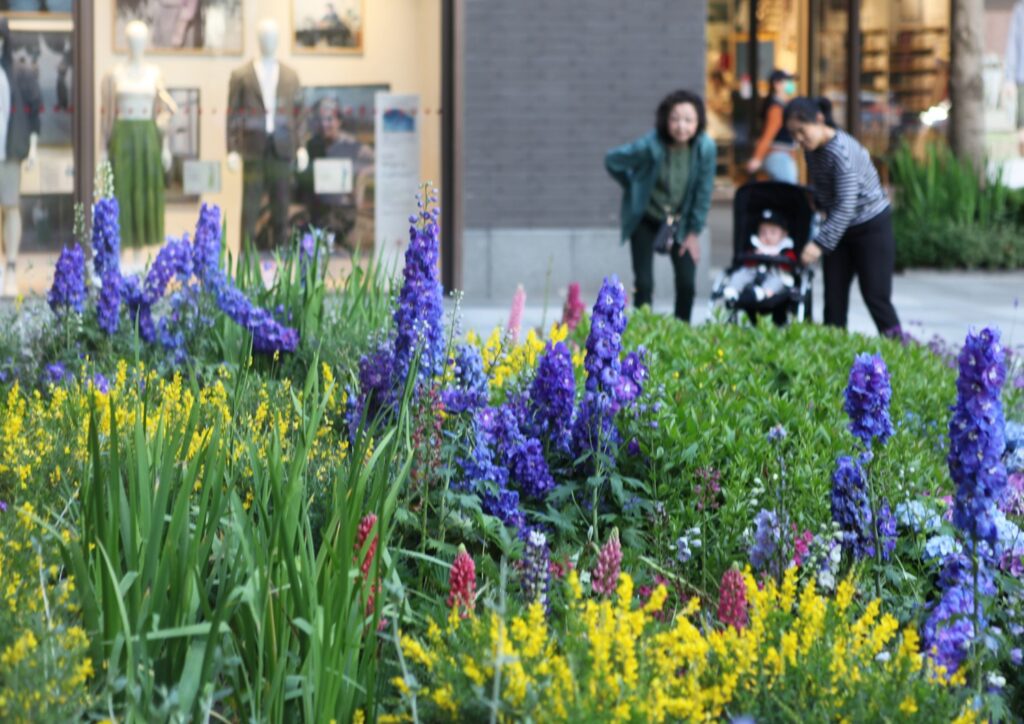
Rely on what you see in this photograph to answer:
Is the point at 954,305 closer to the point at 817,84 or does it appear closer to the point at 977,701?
the point at 817,84

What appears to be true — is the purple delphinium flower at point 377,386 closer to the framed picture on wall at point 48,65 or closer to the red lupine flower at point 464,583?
the red lupine flower at point 464,583

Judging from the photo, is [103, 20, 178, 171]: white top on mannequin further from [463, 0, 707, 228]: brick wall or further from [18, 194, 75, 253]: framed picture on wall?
[463, 0, 707, 228]: brick wall

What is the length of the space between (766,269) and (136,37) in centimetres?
497

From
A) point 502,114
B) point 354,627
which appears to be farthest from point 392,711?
point 502,114

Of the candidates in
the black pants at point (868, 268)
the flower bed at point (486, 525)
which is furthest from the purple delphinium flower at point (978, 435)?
the black pants at point (868, 268)

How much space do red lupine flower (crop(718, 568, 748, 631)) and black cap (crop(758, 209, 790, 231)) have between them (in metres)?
7.48

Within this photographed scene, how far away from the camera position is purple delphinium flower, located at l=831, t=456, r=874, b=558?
432cm

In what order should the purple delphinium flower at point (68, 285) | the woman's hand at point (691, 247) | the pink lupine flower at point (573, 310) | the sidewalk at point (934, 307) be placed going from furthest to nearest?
the sidewalk at point (934, 307), the woman's hand at point (691, 247), the pink lupine flower at point (573, 310), the purple delphinium flower at point (68, 285)

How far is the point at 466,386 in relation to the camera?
16.1 ft

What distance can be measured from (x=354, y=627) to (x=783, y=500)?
170 centimetres

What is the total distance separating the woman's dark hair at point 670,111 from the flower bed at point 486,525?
4942 mm

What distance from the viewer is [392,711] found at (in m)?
3.48

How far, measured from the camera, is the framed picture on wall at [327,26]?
13219mm

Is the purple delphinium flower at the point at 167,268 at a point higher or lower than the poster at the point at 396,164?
lower
